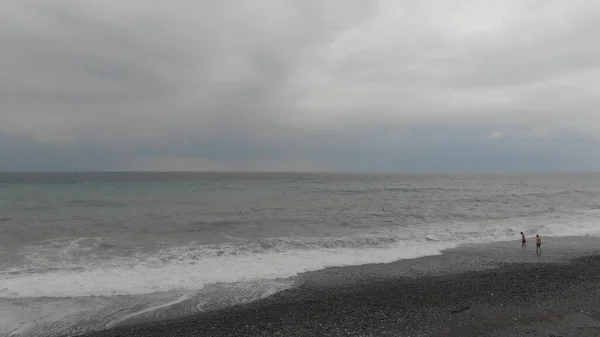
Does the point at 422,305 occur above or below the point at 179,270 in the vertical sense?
above

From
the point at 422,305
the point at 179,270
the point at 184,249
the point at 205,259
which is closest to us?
the point at 422,305

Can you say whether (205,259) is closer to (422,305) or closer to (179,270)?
(179,270)

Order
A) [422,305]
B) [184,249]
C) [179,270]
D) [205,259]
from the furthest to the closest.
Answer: [184,249]
[205,259]
[179,270]
[422,305]

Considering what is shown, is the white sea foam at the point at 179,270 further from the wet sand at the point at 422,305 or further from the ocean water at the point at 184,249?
the wet sand at the point at 422,305

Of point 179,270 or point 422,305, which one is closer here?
point 422,305

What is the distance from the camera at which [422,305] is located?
11.8 metres

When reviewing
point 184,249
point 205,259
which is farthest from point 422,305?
point 184,249

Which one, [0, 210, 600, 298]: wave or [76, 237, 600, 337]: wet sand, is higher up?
[76, 237, 600, 337]: wet sand

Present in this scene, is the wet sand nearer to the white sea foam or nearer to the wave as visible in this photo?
the white sea foam

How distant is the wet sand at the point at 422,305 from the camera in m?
9.99

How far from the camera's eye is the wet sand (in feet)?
32.8

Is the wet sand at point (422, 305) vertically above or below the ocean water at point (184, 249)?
above

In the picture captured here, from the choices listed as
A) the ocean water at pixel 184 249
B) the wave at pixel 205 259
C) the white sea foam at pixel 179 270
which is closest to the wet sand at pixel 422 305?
the ocean water at pixel 184 249

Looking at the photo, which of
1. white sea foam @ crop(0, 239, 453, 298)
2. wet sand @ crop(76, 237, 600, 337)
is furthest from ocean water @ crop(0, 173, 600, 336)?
wet sand @ crop(76, 237, 600, 337)
